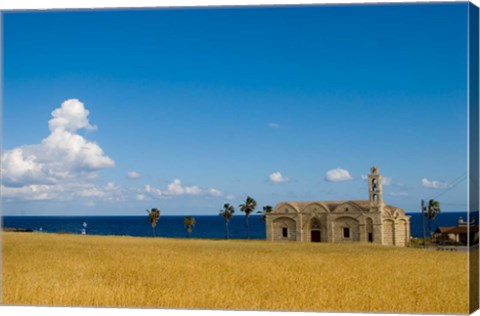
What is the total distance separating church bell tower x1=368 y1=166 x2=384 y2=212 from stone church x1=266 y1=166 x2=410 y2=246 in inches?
1.4

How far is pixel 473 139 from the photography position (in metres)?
8.77

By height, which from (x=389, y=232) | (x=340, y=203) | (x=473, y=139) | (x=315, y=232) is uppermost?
(x=473, y=139)

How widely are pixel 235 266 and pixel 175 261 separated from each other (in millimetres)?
1068

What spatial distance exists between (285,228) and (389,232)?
21.5ft

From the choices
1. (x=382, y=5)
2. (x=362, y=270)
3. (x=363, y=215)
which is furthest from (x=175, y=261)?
(x=363, y=215)

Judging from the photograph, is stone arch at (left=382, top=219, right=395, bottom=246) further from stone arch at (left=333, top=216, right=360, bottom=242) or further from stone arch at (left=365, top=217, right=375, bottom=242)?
stone arch at (left=333, top=216, right=360, bottom=242)

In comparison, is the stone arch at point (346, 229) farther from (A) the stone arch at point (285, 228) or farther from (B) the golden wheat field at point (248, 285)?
(B) the golden wheat field at point (248, 285)

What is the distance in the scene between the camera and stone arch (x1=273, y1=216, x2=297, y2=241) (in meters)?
29.3

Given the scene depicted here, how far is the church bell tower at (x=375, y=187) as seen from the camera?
45.2 ft

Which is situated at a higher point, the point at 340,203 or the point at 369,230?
the point at 340,203

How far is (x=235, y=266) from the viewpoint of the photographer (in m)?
12.1

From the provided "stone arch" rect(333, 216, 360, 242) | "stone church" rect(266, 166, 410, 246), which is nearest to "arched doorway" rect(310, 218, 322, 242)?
"stone church" rect(266, 166, 410, 246)

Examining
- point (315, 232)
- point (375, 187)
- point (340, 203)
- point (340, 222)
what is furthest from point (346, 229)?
point (375, 187)

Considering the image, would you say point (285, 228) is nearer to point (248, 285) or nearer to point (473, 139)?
point (248, 285)
